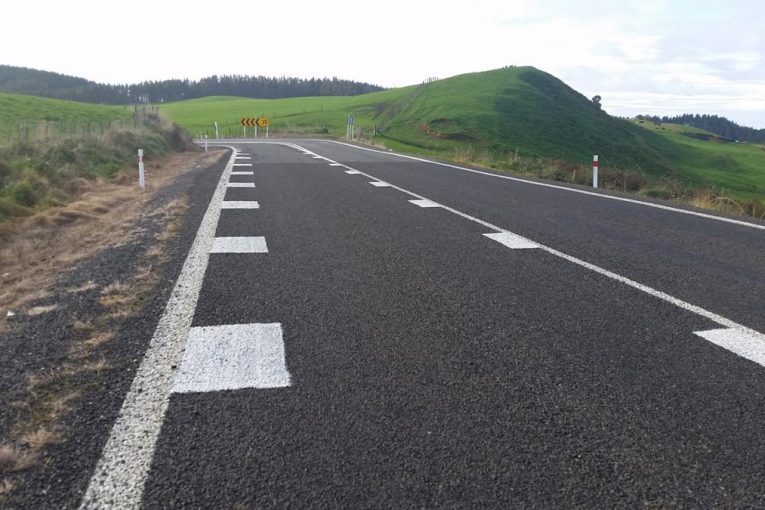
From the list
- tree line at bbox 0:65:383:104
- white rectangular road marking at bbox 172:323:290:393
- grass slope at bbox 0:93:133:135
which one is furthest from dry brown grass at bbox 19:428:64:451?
tree line at bbox 0:65:383:104

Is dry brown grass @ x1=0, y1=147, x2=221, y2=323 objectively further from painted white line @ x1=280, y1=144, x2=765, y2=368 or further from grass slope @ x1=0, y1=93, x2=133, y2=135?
grass slope @ x1=0, y1=93, x2=133, y2=135

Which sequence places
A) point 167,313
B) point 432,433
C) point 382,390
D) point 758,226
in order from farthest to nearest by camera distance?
point 758,226
point 167,313
point 382,390
point 432,433

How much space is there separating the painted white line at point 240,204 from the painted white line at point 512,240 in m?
4.01

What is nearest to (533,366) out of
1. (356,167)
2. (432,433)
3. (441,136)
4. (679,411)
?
(679,411)

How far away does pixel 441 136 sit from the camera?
53.5 meters

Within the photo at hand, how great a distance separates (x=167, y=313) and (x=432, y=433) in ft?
7.62

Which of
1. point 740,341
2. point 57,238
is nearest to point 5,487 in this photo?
point 740,341

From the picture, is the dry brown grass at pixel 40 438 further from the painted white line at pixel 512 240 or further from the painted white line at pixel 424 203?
the painted white line at pixel 424 203

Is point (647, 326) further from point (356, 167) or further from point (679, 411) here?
point (356, 167)

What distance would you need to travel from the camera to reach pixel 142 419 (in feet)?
8.62

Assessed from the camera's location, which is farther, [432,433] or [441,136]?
[441,136]

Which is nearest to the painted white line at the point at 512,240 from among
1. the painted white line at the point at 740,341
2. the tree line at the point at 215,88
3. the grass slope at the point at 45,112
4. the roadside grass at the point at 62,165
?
the painted white line at the point at 740,341

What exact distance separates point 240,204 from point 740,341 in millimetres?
7521

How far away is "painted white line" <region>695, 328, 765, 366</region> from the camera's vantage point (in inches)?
134
